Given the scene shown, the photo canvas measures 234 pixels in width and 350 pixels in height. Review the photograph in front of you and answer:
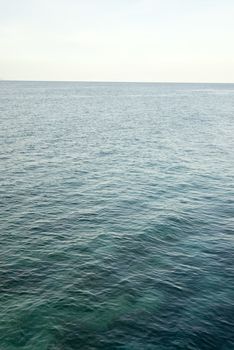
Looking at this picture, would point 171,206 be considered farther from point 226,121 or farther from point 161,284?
point 226,121

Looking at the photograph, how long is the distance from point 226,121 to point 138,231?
9055 centimetres

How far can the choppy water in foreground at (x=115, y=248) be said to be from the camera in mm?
23797

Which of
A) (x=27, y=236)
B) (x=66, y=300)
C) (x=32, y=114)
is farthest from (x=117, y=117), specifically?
(x=66, y=300)

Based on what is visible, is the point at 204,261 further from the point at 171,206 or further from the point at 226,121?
the point at 226,121

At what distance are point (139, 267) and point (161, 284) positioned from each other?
2.98 metres

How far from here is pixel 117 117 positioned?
127812 millimetres

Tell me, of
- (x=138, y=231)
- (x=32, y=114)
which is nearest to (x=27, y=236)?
(x=138, y=231)

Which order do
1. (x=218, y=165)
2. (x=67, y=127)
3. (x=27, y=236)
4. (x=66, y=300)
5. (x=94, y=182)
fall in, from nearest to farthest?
(x=66, y=300) → (x=27, y=236) → (x=94, y=182) → (x=218, y=165) → (x=67, y=127)

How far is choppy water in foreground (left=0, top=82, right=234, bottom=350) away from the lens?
937 inches

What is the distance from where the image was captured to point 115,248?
34688 mm

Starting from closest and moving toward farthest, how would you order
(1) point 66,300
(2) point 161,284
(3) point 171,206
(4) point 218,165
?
(1) point 66,300 < (2) point 161,284 < (3) point 171,206 < (4) point 218,165

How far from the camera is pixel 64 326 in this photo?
78.5 ft

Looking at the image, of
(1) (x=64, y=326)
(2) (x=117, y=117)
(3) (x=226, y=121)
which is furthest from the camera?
(2) (x=117, y=117)

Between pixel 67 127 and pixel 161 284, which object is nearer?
pixel 161 284
